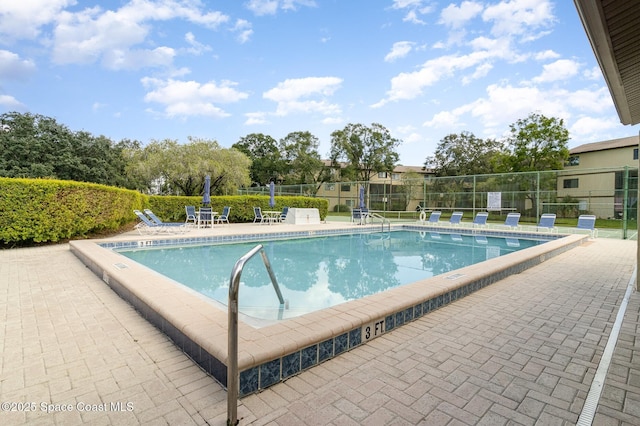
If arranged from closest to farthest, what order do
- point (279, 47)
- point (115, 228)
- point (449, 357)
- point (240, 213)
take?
point (449, 357) < point (115, 228) < point (279, 47) < point (240, 213)

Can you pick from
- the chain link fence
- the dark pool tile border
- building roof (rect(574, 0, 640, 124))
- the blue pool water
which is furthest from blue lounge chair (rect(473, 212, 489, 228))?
building roof (rect(574, 0, 640, 124))

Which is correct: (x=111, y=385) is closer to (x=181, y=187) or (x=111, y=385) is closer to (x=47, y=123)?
(x=181, y=187)

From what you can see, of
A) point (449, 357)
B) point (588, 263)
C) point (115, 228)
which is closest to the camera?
point (449, 357)

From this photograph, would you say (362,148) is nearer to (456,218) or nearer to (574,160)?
(574,160)

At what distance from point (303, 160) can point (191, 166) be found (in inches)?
617

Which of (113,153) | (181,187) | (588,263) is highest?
(113,153)

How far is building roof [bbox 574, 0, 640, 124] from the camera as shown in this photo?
2441 millimetres

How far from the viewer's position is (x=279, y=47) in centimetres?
1503

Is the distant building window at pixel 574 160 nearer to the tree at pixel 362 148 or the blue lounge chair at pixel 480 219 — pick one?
the tree at pixel 362 148

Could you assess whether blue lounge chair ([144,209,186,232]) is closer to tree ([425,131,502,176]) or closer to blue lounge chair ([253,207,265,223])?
blue lounge chair ([253,207,265,223])

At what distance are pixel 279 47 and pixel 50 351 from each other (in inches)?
592

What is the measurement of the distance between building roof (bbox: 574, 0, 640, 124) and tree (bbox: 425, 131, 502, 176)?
103 ft

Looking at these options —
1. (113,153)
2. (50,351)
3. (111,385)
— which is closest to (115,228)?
(50,351)

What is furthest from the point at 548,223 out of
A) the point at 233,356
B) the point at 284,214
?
the point at 233,356
